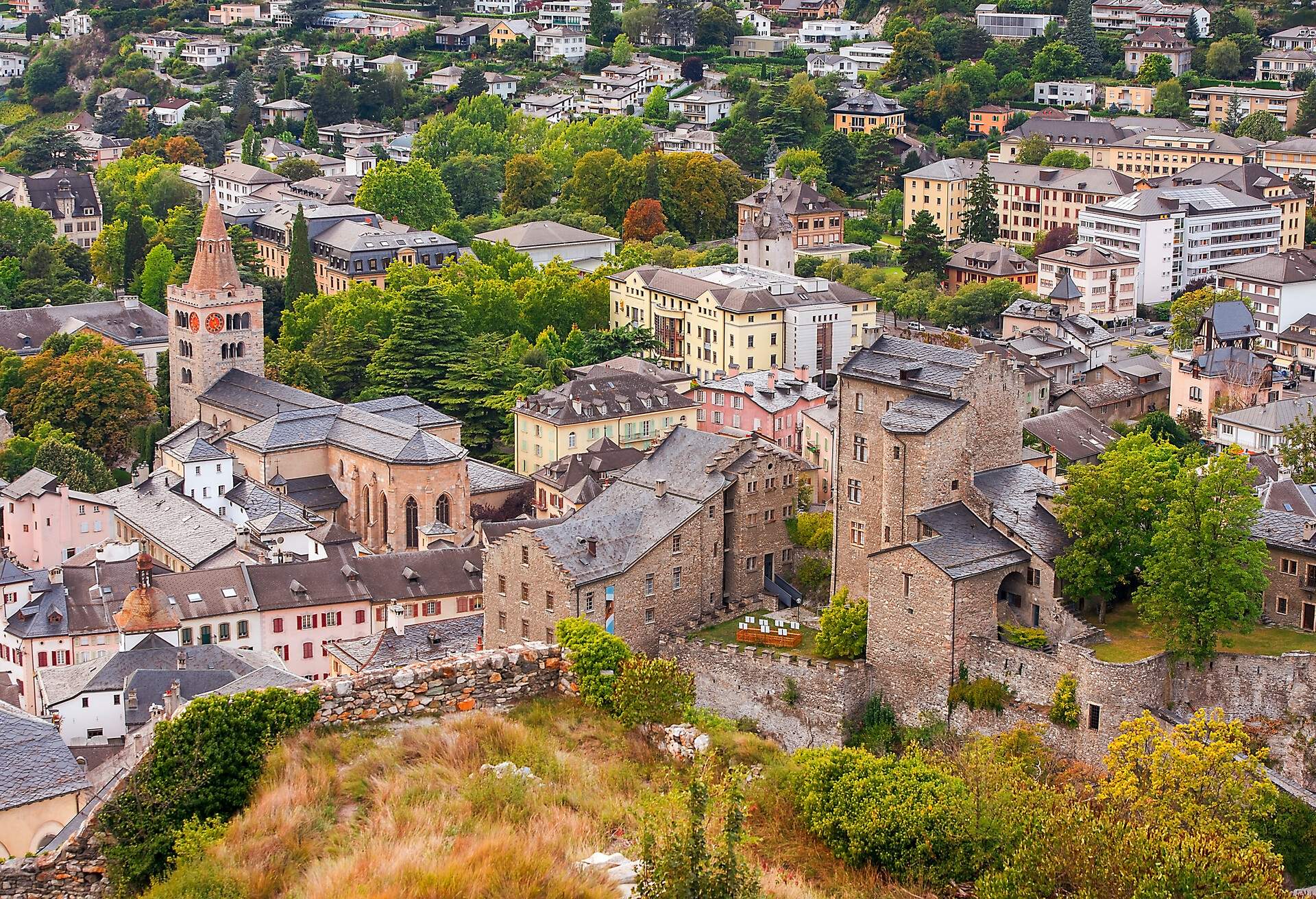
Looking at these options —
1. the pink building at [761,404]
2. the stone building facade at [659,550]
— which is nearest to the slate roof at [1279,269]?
the pink building at [761,404]

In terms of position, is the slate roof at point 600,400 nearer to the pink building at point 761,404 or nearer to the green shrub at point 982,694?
the pink building at point 761,404

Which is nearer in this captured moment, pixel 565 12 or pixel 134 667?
pixel 134 667

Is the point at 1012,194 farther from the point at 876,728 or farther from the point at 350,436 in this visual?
the point at 876,728

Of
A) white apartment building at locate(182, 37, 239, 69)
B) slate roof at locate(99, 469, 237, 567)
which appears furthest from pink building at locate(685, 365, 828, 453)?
white apartment building at locate(182, 37, 239, 69)

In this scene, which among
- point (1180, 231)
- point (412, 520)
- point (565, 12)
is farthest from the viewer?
point (565, 12)

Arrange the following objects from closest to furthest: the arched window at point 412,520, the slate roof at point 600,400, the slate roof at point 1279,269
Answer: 1. the arched window at point 412,520
2. the slate roof at point 600,400
3. the slate roof at point 1279,269

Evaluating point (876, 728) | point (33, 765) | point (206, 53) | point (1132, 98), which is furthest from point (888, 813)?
point (206, 53)

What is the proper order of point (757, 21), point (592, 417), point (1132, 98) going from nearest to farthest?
point (592, 417)
point (1132, 98)
point (757, 21)

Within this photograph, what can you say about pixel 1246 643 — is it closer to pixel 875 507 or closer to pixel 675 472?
pixel 875 507
